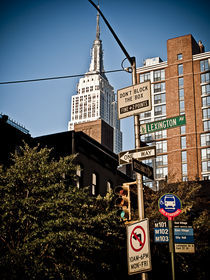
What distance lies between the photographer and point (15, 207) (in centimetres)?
1523

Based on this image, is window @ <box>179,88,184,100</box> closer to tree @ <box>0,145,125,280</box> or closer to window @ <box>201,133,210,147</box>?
window @ <box>201,133,210,147</box>

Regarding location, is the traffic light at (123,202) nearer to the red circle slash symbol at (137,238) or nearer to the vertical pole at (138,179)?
the vertical pole at (138,179)

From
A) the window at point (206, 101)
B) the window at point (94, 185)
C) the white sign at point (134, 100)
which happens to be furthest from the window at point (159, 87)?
the white sign at point (134, 100)

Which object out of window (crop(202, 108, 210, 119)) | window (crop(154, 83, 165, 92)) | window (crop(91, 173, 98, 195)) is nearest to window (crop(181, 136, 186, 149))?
window (crop(202, 108, 210, 119))

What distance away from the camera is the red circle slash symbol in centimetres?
859

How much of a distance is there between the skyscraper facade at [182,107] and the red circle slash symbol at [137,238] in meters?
68.9

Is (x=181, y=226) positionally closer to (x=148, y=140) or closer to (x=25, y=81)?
(x=25, y=81)

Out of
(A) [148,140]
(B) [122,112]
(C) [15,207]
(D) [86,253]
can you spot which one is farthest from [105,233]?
(A) [148,140]

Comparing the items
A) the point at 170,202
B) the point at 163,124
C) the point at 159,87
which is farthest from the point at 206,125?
the point at 163,124

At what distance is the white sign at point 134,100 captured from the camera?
33.1 feet

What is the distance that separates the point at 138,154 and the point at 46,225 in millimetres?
6598

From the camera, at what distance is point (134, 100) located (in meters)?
10.3

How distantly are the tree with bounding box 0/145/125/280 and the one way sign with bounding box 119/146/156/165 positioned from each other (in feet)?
18.6

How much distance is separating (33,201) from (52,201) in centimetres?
79
